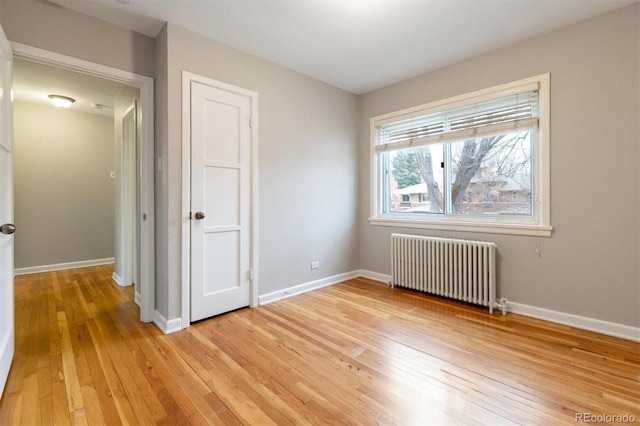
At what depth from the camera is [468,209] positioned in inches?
127

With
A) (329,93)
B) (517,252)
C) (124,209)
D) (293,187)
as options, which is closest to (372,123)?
(329,93)

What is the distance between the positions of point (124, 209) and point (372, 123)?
337 centimetres

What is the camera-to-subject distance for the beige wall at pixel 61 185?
434cm

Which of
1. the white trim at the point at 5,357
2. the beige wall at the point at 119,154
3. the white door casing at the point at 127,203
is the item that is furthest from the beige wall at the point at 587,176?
the white door casing at the point at 127,203

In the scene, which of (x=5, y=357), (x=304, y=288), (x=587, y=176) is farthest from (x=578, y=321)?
(x=5, y=357)

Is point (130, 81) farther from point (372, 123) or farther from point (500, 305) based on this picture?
point (500, 305)

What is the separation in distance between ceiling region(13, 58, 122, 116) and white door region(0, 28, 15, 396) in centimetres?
139

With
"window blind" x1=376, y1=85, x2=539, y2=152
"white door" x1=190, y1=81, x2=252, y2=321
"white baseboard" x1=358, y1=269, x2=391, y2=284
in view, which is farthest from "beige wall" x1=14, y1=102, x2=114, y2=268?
"window blind" x1=376, y1=85, x2=539, y2=152

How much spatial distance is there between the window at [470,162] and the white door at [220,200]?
71.9 inches

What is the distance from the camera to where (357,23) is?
2.45m

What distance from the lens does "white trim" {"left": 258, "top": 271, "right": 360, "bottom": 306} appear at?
10.3ft

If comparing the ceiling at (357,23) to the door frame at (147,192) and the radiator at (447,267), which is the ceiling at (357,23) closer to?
the door frame at (147,192)

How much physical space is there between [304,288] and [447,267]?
1.60 m

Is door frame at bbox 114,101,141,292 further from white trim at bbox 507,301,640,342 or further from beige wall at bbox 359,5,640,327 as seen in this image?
white trim at bbox 507,301,640,342
